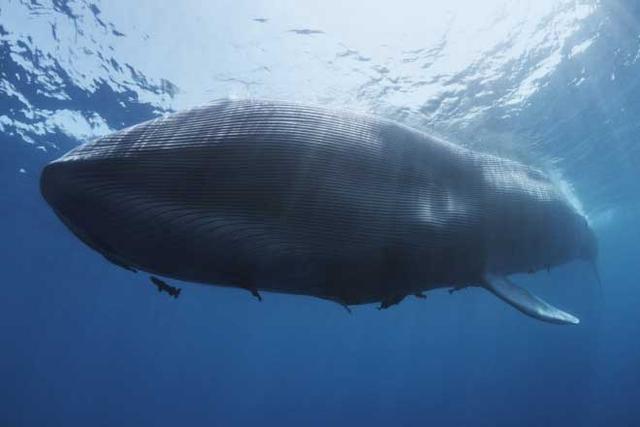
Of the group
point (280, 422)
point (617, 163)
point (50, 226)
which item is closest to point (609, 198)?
point (617, 163)

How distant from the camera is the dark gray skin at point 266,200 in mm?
2133

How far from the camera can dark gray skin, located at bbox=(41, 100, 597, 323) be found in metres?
2.13

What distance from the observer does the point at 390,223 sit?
2713 millimetres

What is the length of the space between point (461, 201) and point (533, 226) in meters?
1.84

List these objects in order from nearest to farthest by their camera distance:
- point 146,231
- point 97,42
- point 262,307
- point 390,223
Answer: point 146,231 → point 390,223 → point 97,42 → point 262,307

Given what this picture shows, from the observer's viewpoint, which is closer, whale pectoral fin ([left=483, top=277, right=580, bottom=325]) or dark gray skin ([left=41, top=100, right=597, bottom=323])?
dark gray skin ([left=41, top=100, right=597, bottom=323])

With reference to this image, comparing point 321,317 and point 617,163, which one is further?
point 321,317

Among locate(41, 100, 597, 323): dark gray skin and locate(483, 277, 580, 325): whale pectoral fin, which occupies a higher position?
locate(41, 100, 597, 323): dark gray skin

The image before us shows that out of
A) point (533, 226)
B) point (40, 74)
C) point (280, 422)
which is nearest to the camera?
point (533, 226)

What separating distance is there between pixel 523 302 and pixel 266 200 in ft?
9.44

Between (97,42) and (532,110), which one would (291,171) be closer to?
(97,42)

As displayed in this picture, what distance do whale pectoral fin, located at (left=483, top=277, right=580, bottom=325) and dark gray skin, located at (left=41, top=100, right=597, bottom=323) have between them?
1000 millimetres

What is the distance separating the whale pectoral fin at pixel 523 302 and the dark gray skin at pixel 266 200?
100 centimetres

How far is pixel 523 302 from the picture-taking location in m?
3.94
